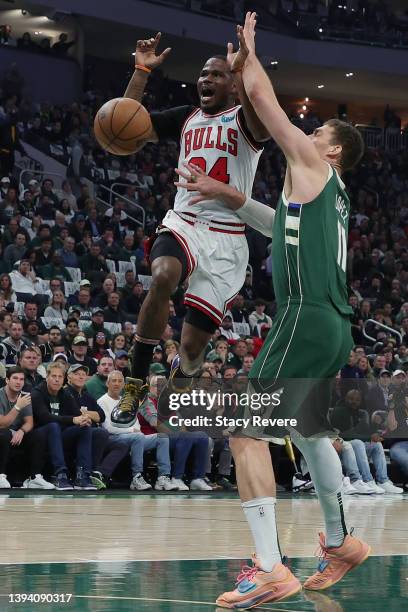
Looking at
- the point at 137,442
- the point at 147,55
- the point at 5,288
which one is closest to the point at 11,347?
the point at 5,288

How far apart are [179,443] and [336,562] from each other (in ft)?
25.5

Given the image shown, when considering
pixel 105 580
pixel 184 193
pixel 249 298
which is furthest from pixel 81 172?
pixel 105 580

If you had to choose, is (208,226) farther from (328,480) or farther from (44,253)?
(44,253)

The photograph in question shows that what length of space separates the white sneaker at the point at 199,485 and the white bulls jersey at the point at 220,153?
22.7 feet

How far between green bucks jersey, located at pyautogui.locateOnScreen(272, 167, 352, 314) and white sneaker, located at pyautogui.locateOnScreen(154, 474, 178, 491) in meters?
8.17

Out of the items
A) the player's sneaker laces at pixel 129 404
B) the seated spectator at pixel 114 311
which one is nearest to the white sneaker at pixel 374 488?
the seated spectator at pixel 114 311

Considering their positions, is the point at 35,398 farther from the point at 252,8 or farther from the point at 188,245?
the point at 252,8

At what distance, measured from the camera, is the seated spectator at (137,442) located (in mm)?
12672

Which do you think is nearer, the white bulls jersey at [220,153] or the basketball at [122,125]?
the white bulls jersey at [220,153]

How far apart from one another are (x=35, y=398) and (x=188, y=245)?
5834 mm

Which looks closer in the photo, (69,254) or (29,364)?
(29,364)

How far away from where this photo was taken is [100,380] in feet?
42.7

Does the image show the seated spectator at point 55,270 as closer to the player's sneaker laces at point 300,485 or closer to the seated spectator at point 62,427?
the seated spectator at point 62,427

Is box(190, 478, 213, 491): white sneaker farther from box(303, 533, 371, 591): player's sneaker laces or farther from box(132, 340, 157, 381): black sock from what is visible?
box(303, 533, 371, 591): player's sneaker laces
